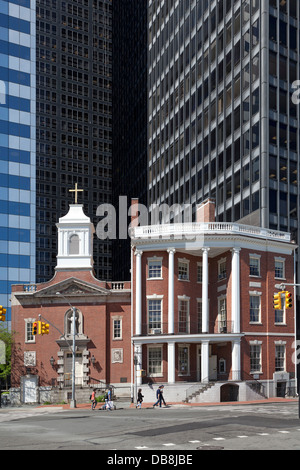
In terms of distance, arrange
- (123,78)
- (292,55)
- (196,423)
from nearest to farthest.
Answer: (196,423)
(292,55)
(123,78)

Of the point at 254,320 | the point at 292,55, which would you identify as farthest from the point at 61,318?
the point at 292,55

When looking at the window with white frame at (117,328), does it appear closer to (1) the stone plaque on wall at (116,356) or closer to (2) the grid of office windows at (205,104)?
(1) the stone plaque on wall at (116,356)

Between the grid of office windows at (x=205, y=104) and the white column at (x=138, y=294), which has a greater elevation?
the grid of office windows at (x=205, y=104)

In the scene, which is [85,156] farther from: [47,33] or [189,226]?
[189,226]

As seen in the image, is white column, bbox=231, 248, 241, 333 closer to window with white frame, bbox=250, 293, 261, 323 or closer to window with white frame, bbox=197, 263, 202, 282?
window with white frame, bbox=250, 293, 261, 323

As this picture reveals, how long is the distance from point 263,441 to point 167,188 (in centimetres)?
7529

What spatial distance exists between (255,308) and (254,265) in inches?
148

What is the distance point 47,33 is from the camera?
14788cm

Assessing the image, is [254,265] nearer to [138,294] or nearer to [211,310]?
[211,310]

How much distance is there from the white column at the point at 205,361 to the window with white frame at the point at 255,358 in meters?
4.42

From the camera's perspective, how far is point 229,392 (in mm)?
55375

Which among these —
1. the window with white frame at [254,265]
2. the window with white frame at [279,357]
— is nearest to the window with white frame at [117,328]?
the window with white frame at [254,265]

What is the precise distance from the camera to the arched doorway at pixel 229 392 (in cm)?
5497
